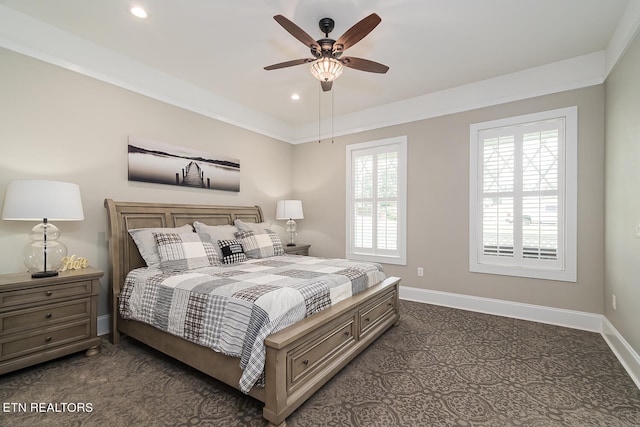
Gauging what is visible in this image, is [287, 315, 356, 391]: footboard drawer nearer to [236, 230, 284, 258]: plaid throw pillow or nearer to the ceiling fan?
[236, 230, 284, 258]: plaid throw pillow

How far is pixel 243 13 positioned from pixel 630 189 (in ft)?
11.6

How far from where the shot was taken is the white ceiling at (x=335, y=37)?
249 cm

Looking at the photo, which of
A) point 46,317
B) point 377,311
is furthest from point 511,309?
point 46,317

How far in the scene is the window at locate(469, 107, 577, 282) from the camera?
3301 mm

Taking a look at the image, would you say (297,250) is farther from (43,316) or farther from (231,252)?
(43,316)

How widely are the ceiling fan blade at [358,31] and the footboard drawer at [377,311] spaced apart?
2.24 m

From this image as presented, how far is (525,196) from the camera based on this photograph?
353cm

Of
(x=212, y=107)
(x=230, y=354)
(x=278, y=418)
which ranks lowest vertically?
(x=278, y=418)

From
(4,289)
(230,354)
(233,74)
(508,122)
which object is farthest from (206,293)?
(508,122)

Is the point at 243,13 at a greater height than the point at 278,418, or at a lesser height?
greater

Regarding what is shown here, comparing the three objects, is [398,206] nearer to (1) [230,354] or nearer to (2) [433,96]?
(2) [433,96]

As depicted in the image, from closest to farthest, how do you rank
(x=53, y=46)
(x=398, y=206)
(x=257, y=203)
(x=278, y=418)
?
(x=278, y=418)
(x=53, y=46)
(x=398, y=206)
(x=257, y=203)

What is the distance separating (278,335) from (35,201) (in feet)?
7.21

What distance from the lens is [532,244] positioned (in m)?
3.50
